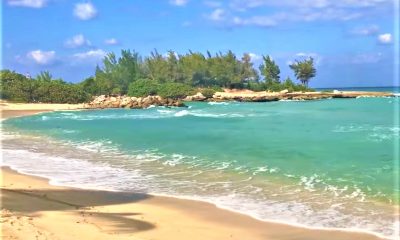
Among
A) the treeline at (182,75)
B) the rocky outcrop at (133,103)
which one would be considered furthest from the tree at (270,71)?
the rocky outcrop at (133,103)

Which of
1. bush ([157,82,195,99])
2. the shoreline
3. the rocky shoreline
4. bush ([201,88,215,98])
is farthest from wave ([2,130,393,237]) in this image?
bush ([201,88,215,98])

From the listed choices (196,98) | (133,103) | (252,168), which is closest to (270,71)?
(196,98)

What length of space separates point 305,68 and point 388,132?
79.6 metres

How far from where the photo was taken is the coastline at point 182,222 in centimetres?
779

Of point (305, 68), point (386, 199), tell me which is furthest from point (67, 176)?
point (305, 68)

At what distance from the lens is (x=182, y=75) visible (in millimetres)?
101250

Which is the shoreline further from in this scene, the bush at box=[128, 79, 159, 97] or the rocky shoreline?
the bush at box=[128, 79, 159, 97]

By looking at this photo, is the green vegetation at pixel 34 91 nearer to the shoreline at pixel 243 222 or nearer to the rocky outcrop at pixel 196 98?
the rocky outcrop at pixel 196 98

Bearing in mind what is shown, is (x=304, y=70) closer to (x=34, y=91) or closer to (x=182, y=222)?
(x=34, y=91)

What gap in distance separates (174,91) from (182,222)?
78220mm

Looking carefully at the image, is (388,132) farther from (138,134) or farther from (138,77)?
(138,77)

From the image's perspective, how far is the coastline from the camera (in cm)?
779

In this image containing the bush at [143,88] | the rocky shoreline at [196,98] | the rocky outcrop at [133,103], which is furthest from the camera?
the bush at [143,88]

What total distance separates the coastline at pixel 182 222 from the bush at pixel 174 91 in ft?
245
